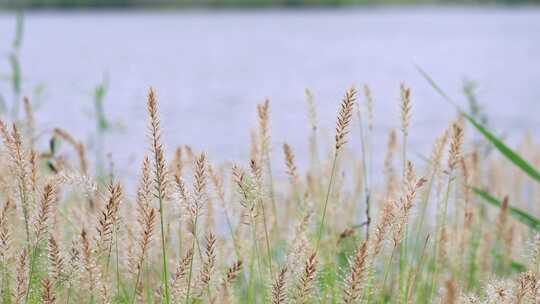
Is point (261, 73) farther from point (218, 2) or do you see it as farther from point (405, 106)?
point (218, 2)

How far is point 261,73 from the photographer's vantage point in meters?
26.5

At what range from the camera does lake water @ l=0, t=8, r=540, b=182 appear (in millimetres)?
14648

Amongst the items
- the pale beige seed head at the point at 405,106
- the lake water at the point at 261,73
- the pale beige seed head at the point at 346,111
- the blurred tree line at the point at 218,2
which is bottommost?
the pale beige seed head at the point at 346,111

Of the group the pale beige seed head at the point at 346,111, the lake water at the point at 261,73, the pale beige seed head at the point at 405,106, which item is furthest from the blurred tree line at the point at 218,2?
the pale beige seed head at the point at 346,111

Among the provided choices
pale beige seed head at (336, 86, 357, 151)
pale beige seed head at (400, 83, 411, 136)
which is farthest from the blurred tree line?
pale beige seed head at (336, 86, 357, 151)

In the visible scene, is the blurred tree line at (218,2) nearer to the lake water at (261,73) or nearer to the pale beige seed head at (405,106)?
the lake water at (261,73)

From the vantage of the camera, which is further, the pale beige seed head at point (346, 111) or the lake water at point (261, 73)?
the lake water at point (261, 73)

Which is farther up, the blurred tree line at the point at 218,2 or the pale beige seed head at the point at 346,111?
the blurred tree line at the point at 218,2

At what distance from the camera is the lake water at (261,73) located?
14648 millimetres

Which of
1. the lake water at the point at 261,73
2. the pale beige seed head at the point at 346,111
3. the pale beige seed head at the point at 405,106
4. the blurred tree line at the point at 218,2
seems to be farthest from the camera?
the blurred tree line at the point at 218,2

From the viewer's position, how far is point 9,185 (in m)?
2.93

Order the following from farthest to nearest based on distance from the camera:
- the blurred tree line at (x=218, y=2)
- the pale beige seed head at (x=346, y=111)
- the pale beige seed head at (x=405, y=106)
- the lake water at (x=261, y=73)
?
the blurred tree line at (x=218, y=2) < the lake water at (x=261, y=73) < the pale beige seed head at (x=405, y=106) < the pale beige seed head at (x=346, y=111)

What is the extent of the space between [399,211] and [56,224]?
5.23ft

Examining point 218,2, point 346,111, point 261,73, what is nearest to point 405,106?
point 346,111
